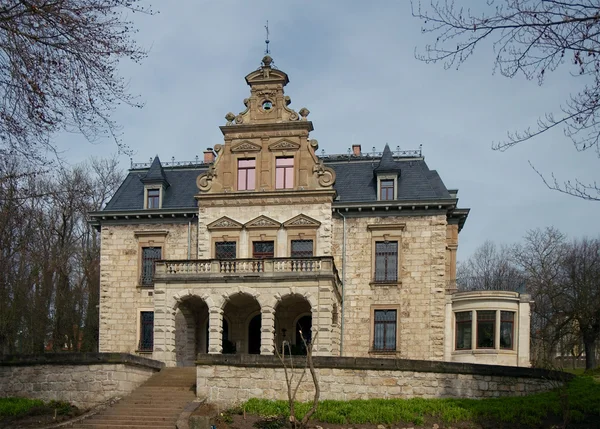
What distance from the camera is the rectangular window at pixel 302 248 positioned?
33594mm

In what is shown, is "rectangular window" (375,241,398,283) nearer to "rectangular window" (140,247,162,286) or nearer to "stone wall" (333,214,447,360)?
"stone wall" (333,214,447,360)

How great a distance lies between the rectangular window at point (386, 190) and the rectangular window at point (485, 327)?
6.42m

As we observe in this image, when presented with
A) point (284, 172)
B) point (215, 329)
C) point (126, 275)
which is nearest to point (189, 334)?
point (215, 329)

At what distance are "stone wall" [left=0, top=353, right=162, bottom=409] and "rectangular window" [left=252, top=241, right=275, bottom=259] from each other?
31.2ft

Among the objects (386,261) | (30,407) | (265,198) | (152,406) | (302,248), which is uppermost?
(265,198)

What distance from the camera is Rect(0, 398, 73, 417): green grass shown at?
2366 centimetres

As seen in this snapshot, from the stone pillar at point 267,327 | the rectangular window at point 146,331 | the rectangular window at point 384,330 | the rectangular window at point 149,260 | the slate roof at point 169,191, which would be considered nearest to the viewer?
the stone pillar at point 267,327

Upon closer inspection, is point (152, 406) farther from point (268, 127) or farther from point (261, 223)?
point (268, 127)

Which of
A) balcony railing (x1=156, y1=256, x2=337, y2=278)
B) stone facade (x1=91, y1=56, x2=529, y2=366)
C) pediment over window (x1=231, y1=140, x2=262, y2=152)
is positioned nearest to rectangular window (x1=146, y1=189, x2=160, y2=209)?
stone facade (x1=91, y1=56, x2=529, y2=366)

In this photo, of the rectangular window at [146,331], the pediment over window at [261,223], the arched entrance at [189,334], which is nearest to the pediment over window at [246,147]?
the pediment over window at [261,223]

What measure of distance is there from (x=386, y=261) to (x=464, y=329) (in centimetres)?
443

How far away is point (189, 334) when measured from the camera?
3409 centimetres

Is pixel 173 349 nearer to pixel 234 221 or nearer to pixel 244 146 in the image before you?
pixel 234 221

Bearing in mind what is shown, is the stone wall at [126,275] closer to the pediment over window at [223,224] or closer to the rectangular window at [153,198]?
the rectangular window at [153,198]
